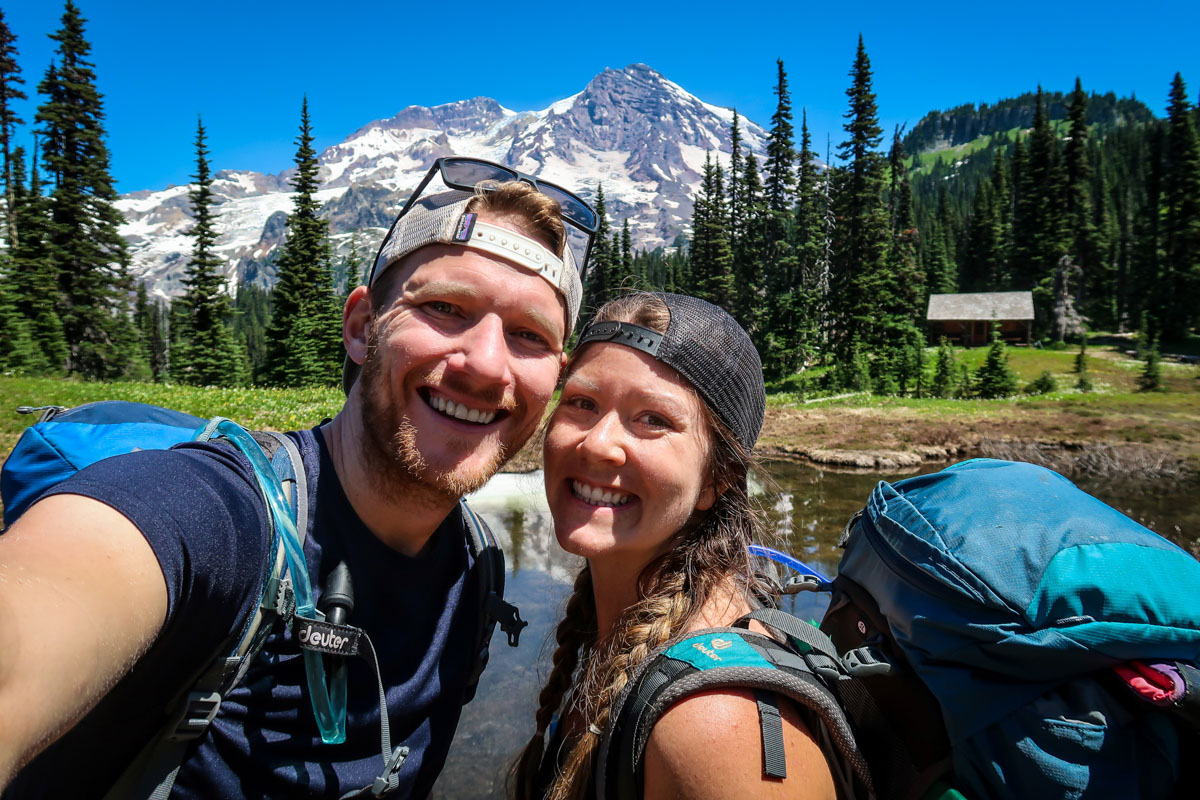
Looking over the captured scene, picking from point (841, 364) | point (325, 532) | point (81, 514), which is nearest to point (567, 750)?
point (325, 532)

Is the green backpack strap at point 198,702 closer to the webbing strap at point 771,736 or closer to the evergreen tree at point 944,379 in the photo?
the webbing strap at point 771,736

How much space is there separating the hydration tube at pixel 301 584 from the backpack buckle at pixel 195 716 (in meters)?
0.24

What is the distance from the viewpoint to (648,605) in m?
2.21

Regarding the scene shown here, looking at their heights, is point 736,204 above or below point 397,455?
above

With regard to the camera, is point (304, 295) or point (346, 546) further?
point (304, 295)

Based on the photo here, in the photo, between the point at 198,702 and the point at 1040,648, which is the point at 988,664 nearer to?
the point at 1040,648

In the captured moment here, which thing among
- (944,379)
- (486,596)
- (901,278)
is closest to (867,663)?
(486,596)

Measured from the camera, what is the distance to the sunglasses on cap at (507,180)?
2650 mm

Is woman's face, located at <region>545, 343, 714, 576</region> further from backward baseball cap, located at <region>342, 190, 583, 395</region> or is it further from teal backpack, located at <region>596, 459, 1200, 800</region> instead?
teal backpack, located at <region>596, 459, 1200, 800</region>

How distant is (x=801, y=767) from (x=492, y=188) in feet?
7.29

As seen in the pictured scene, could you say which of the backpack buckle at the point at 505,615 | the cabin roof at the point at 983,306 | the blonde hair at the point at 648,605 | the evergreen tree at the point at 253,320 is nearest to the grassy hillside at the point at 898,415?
the backpack buckle at the point at 505,615

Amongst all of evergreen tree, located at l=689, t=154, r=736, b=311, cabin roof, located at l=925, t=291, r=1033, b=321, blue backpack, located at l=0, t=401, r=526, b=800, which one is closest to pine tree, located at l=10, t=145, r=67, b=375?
blue backpack, located at l=0, t=401, r=526, b=800

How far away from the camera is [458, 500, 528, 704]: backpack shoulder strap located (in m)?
2.59

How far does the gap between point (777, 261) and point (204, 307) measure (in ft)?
125
